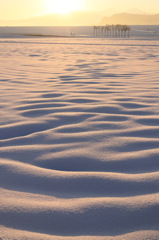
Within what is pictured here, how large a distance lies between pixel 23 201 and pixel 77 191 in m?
0.26

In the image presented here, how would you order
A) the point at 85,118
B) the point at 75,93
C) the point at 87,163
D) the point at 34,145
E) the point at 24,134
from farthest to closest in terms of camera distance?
the point at 75,93, the point at 85,118, the point at 24,134, the point at 34,145, the point at 87,163

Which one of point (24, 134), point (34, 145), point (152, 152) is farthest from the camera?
point (24, 134)

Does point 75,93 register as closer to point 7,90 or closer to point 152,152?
point 7,90

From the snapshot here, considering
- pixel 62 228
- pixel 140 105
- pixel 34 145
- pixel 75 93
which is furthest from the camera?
pixel 75 93

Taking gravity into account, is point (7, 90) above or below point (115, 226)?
above

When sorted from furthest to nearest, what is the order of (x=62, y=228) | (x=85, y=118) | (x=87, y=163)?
(x=85, y=118) → (x=87, y=163) → (x=62, y=228)

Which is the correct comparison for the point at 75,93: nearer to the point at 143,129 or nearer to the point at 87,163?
the point at 143,129

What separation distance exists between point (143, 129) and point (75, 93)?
4.59 feet

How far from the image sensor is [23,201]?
1.17 m

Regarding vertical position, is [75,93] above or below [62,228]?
above

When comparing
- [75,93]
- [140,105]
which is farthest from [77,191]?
[75,93]

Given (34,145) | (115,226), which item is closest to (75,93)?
(34,145)

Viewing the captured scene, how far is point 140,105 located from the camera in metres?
2.70

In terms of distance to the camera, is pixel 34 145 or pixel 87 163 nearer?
pixel 87 163
